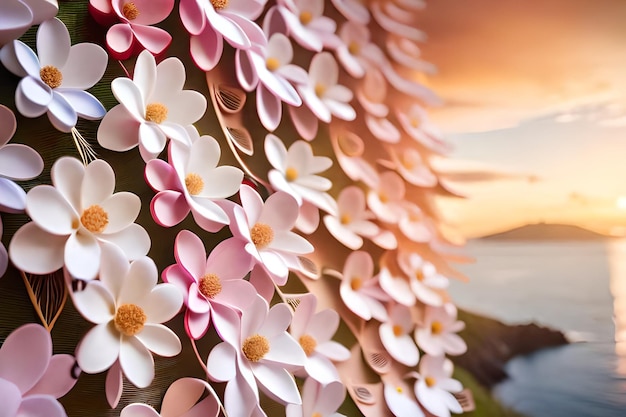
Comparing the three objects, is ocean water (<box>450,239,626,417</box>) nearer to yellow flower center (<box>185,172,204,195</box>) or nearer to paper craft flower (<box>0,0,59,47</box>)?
yellow flower center (<box>185,172,204,195</box>)

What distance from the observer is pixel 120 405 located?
1.77 ft

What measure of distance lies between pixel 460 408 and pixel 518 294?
0.57 feet

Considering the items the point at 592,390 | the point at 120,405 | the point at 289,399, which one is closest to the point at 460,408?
the point at 592,390

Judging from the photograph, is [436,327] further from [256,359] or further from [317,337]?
[256,359]

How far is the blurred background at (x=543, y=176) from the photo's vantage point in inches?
28.9

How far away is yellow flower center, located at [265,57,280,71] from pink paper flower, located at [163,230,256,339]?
24 cm

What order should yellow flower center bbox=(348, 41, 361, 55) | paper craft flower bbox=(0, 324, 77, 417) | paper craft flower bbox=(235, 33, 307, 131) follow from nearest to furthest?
paper craft flower bbox=(0, 324, 77, 417)
paper craft flower bbox=(235, 33, 307, 131)
yellow flower center bbox=(348, 41, 361, 55)

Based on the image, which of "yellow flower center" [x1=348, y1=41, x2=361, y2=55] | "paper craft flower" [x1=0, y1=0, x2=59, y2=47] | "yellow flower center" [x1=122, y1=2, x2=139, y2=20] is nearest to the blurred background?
"yellow flower center" [x1=348, y1=41, x2=361, y2=55]

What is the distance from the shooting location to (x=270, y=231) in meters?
0.64

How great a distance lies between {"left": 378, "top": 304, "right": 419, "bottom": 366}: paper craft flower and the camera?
730 millimetres

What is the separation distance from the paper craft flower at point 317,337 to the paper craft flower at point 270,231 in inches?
2.1

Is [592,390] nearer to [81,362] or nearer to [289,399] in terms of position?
[289,399]

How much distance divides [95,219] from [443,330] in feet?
1.61

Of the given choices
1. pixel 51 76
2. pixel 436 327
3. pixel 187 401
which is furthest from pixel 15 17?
pixel 436 327
